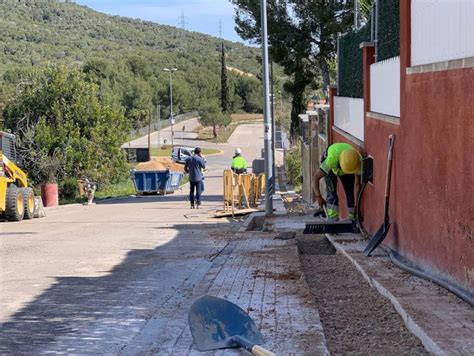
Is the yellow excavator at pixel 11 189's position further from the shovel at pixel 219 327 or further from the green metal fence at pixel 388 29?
the shovel at pixel 219 327

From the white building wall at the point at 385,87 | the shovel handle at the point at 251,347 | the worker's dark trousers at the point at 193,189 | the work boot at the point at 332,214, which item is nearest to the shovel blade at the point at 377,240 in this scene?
the white building wall at the point at 385,87

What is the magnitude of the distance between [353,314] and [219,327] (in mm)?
1496

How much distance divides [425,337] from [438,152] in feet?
7.33

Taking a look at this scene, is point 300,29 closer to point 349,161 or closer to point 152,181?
point 152,181

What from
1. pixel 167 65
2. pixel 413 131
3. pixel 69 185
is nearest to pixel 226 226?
pixel 413 131

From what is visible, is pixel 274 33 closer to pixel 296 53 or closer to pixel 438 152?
pixel 296 53

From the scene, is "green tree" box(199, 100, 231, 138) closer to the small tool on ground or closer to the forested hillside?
the forested hillside

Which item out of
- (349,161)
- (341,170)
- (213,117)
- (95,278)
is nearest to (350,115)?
(341,170)

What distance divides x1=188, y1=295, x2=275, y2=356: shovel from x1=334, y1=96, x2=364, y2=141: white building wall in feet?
24.1

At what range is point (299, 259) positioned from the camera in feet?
35.0

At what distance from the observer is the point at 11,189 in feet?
72.8

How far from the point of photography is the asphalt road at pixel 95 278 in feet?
22.0

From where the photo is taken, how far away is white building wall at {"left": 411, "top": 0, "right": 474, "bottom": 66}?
6466 millimetres

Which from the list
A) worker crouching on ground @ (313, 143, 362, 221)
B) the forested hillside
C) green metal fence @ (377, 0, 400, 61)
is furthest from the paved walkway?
the forested hillside
